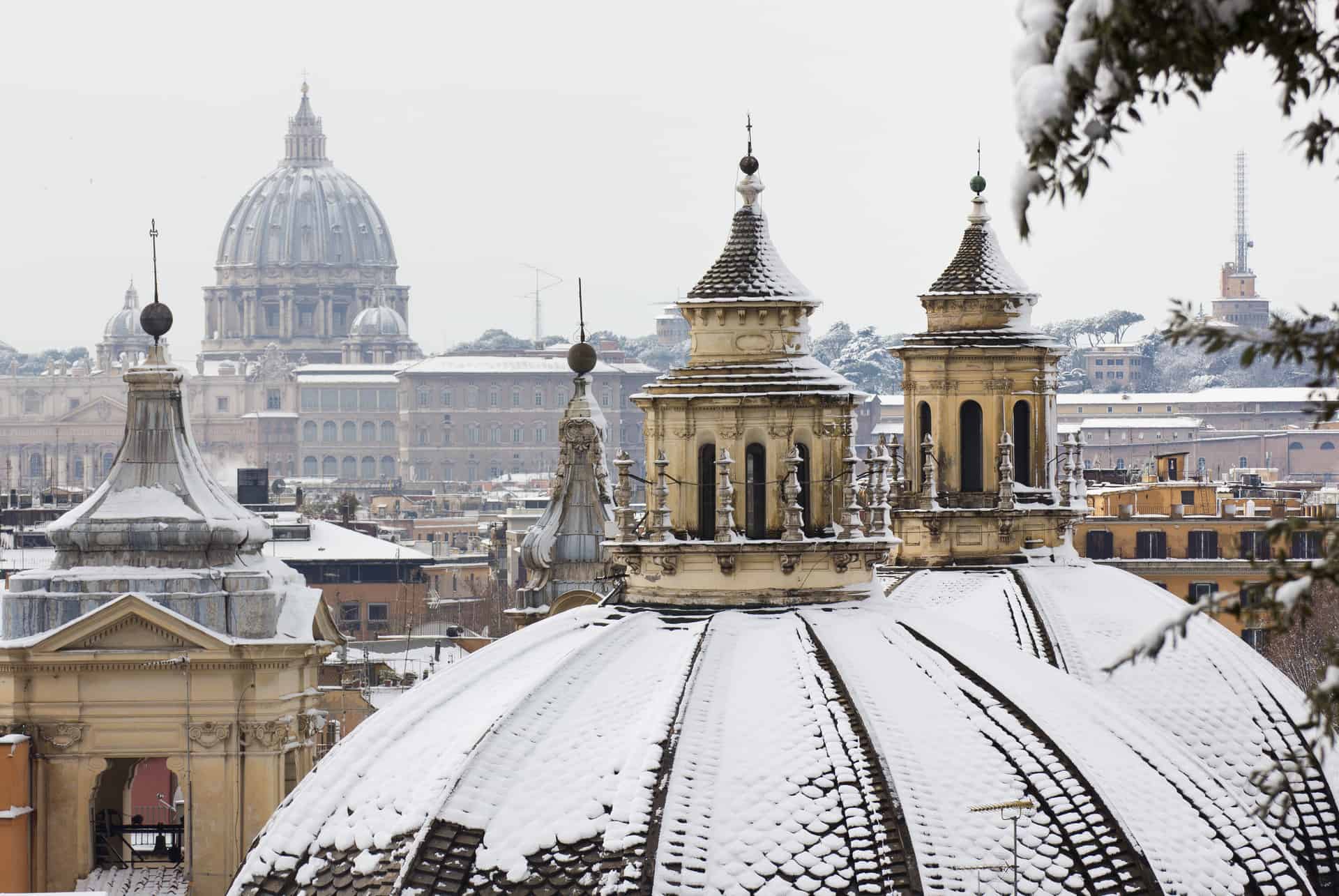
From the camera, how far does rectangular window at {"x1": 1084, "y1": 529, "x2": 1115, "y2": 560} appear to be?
69.6 metres

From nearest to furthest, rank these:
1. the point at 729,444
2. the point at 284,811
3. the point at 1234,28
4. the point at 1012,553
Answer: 1. the point at 1234,28
2. the point at 284,811
3. the point at 729,444
4. the point at 1012,553

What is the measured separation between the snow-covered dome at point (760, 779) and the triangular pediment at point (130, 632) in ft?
18.1

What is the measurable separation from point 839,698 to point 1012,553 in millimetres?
11824

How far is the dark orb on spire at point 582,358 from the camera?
124ft

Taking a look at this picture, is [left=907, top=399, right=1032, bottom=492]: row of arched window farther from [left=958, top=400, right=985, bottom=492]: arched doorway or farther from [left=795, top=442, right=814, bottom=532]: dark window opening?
[left=795, top=442, right=814, bottom=532]: dark window opening

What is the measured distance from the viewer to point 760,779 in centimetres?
1989

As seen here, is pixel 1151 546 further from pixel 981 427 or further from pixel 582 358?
pixel 981 427

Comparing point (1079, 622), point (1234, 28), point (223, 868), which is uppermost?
point (1234, 28)

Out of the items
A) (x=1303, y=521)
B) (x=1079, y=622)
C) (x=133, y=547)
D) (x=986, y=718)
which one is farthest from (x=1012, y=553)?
(x=1303, y=521)

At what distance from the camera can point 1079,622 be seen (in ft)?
97.2

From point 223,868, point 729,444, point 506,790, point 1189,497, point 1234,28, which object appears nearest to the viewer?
point 1234,28

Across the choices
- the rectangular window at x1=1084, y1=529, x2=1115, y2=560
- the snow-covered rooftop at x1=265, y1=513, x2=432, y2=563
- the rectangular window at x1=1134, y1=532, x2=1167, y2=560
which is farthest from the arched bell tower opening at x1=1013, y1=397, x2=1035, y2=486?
the snow-covered rooftop at x1=265, y1=513, x2=432, y2=563

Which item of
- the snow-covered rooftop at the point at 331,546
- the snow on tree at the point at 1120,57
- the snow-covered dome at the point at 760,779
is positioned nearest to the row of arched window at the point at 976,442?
the snow-covered dome at the point at 760,779

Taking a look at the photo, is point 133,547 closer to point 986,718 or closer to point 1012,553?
point 1012,553
